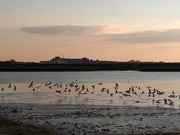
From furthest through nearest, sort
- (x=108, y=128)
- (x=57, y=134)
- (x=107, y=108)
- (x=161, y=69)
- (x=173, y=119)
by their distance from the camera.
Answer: (x=161, y=69) → (x=107, y=108) → (x=173, y=119) → (x=108, y=128) → (x=57, y=134)

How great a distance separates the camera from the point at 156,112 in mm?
27922

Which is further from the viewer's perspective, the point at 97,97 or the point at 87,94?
the point at 87,94

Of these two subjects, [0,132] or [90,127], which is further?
[90,127]

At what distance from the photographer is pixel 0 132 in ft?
53.9

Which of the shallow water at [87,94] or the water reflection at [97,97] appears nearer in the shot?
the water reflection at [97,97]

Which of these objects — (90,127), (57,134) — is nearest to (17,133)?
(57,134)

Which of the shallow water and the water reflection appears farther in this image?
the shallow water

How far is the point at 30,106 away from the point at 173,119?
11178 mm

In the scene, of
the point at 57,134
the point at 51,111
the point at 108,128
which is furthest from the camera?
the point at 51,111

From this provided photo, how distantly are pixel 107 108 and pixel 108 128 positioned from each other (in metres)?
8.66

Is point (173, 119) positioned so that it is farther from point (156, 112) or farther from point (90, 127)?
point (90, 127)

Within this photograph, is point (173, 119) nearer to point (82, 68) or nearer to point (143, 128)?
point (143, 128)

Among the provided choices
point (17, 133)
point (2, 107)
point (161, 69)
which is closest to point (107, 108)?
point (2, 107)

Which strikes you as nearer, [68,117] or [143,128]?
[143,128]
